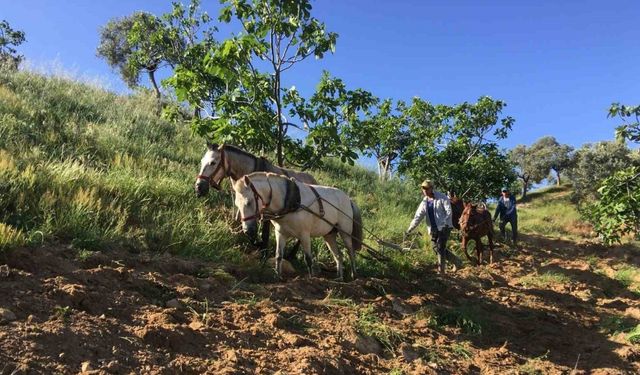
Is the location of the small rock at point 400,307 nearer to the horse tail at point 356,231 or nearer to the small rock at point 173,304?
the horse tail at point 356,231

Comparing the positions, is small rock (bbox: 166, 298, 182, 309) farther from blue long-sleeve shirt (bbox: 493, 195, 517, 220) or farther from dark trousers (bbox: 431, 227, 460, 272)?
blue long-sleeve shirt (bbox: 493, 195, 517, 220)

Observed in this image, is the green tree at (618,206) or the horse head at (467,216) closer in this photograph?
the green tree at (618,206)

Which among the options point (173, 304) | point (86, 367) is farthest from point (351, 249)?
point (86, 367)

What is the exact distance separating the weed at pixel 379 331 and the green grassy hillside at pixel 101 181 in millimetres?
2488

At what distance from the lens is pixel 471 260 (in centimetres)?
1126

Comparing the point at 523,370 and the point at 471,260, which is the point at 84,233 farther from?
the point at 471,260

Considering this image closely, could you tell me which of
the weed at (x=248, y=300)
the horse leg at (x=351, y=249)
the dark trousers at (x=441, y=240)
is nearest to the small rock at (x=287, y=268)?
the horse leg at (x=351, y=249)

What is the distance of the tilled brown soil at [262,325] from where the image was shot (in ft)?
12.1

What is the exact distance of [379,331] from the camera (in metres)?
5.15

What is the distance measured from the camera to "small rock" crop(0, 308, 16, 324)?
144 inches

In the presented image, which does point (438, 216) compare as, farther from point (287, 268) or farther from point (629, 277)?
point (629, 277)

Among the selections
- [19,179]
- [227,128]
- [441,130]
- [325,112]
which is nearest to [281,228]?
[227,128]

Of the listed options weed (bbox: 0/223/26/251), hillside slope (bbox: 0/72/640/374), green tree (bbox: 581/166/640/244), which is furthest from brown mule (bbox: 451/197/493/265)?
weed (bbox: 0/223/26/251)

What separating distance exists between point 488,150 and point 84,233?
12523 mm
